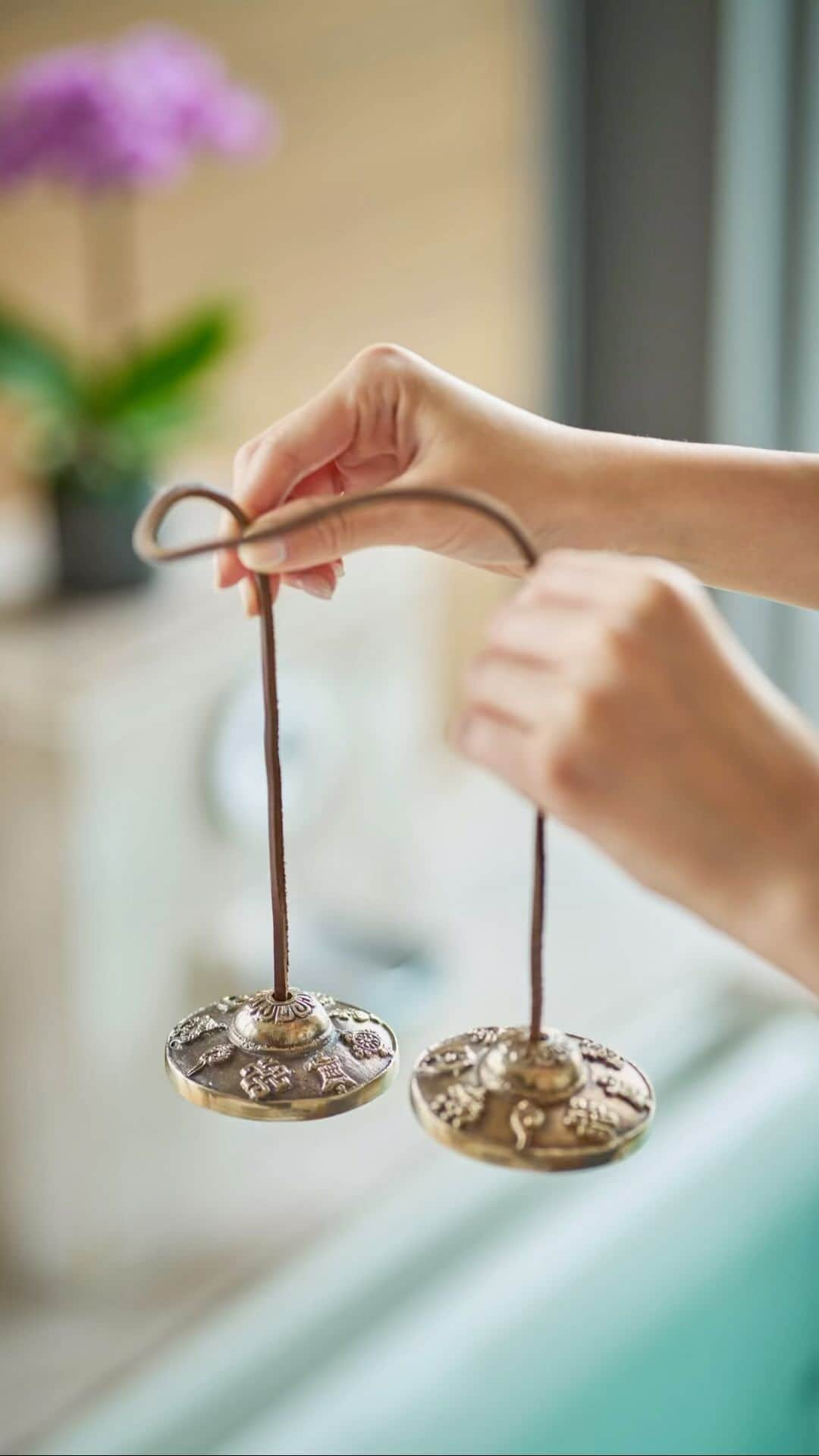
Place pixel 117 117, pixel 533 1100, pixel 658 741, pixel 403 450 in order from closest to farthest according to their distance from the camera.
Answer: pixel 658 741, pixel 533 1100, pixel 403 450, pixel 117 117

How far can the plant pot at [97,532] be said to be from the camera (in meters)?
1.49

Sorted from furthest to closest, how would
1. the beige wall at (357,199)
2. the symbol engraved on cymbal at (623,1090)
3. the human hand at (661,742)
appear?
the beige wall at (357,199)
the symbol engraved on cymbal at (623,1090)
the human hand at (661,742)

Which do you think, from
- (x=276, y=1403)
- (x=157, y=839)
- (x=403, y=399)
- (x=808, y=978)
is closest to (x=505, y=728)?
(x=808, y=978)

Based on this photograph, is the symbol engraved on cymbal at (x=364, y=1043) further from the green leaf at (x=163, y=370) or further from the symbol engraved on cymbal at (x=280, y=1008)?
the green leaf at (x=163, y=370)

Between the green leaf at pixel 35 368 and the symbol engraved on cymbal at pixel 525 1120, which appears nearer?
the symbol engraved on cymbal at pixel 525 1120

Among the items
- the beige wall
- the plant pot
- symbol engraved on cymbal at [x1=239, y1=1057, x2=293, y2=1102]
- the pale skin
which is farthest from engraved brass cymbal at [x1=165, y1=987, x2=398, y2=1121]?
the beige wall

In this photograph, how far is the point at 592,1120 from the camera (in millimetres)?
488

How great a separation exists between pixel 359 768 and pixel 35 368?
56 cm

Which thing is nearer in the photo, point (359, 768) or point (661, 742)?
point (661, 742)

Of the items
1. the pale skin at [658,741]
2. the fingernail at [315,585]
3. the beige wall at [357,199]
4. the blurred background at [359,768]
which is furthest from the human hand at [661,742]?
the beige wall at [357,199]

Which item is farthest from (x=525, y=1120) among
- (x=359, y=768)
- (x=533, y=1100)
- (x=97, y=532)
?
(x=359, y=768)

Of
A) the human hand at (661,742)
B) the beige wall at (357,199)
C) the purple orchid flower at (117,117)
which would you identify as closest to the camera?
the human hand at (661,742)

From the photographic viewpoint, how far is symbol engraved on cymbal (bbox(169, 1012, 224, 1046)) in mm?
557

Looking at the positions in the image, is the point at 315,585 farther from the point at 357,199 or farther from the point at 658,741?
the point at 357,199
